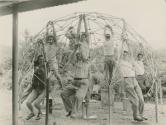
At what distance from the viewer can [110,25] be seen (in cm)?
244

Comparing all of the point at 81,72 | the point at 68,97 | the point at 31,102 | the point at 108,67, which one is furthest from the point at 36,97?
the point at 108,67

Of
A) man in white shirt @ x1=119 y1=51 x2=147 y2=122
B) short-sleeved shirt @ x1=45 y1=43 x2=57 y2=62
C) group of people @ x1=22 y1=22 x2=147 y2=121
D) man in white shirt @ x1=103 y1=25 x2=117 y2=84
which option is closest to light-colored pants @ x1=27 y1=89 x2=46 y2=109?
group of people @ x1=22 y1=22 x2=147 y2=121

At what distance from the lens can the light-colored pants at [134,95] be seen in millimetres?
2328

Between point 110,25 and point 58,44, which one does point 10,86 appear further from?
point 110,25

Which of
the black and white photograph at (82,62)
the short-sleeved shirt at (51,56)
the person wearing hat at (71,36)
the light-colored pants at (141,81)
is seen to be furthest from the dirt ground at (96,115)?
the person wearing hat at (71,36)

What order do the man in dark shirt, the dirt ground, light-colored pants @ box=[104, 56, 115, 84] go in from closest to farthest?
the dirt ground, light-colored pants @ box=[104, 56, 115, 84], the man in dark shirt

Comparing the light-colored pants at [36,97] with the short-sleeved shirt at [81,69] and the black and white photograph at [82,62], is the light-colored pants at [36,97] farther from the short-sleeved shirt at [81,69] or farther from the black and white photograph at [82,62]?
the short-sleeved shirt at [81,69]

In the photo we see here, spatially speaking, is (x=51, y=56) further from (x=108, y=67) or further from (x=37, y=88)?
(x=108, y=67)

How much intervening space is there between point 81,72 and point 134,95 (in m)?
0.36

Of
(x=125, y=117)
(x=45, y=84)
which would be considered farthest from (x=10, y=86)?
(x=125, y=117)

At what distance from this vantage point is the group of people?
2.34 m

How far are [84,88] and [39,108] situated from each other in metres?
0.34

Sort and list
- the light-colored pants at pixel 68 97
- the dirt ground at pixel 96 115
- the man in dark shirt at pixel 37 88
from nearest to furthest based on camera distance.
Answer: the dirt ground at pixel 96 115 < the light-colored pants at pixel 68 97 < the man in dark shirt at pixel 37 88

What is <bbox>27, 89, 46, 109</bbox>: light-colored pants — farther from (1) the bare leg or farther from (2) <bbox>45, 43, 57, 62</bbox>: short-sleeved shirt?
(2) <bbox>45, 43, 57, 62</bbox>: short-sleeved shirt
